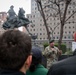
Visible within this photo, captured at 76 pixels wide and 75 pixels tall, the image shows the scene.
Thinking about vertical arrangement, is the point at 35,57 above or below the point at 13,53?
below

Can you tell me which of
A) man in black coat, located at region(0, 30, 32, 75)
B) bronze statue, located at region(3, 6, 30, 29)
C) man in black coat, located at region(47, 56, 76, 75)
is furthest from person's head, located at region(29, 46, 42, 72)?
bronze statue, located at region(3, 6, 30, 29)

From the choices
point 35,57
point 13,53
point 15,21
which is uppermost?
point 13,53

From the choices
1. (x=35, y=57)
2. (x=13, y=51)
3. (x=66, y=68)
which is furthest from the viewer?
(x=35, y=57)

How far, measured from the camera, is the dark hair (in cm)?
241

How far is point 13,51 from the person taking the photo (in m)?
2.41

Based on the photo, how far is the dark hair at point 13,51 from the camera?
241 centimetres

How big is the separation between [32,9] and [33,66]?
9217 cm

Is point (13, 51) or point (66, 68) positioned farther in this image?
point (66, 68)

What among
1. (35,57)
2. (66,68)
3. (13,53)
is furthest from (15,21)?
(13,53)

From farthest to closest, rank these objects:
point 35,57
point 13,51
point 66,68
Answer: point 35,57 → point 66,68 → point 13,51

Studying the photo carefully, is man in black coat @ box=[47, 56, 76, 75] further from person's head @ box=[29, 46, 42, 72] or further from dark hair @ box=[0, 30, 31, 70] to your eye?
person's head @ box=[29, 46, 42, 72]

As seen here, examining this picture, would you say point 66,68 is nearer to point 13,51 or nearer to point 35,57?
point 13,51

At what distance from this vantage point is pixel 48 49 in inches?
397

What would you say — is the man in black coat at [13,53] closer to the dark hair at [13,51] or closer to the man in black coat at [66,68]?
the dark hair at [13,51]
